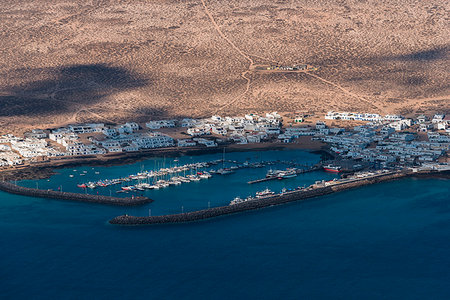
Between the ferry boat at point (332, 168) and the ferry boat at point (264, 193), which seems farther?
the ferry boat at point (332, 168)

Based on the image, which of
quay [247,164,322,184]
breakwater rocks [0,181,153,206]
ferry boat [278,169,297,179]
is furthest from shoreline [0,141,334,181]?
ferry boat [278,169,297,179]

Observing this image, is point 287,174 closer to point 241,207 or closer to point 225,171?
point 225,171

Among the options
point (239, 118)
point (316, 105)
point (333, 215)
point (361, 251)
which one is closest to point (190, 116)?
point (239, 118)

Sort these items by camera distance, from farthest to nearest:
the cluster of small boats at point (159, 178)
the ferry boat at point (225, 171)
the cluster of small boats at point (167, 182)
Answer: the ferry boat at point (225, 171) < the cluster of small boats at point (159, 178) < the cluster of small boats at point (167, 182)

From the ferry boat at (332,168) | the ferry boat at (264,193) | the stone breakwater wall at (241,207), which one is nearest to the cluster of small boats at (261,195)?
the ferry boat at (264,193)

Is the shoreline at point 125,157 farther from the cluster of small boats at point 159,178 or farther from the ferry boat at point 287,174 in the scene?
the ferry boat at point 287,174

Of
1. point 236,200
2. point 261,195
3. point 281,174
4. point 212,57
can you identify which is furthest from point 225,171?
point 212,57
